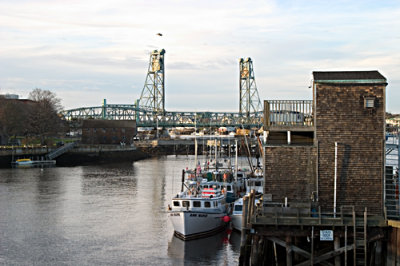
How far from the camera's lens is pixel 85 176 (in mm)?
72188

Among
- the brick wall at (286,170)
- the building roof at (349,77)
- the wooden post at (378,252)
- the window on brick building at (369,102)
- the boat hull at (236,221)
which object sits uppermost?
the building roof at (349,77)

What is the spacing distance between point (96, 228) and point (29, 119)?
7010 centimetres

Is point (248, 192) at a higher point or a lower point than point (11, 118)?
lower

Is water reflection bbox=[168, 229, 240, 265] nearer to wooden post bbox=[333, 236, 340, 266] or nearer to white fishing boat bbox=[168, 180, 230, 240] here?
white fishing boat bbox=[168, 180, 230, 240]

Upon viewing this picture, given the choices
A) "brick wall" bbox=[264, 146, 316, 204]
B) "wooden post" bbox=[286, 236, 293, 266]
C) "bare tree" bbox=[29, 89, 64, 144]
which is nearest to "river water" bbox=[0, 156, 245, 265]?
"brick wall" bbox=[264, 146, 316, 204]

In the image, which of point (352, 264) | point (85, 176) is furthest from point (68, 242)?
point (85, 176)

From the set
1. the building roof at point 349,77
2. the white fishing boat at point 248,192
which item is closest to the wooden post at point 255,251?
the white fishing boat at point 248,192

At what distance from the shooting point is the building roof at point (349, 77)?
2370 cm

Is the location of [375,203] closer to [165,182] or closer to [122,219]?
[122,219]

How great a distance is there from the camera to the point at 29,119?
103 meters

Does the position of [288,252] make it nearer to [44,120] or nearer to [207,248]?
[207,248]

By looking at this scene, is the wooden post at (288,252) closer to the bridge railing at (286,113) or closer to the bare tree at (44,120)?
the bridge railing at (286,113)

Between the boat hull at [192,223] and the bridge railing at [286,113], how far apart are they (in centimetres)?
903

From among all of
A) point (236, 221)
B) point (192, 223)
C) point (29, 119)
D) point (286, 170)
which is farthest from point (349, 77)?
point (29, 119)
